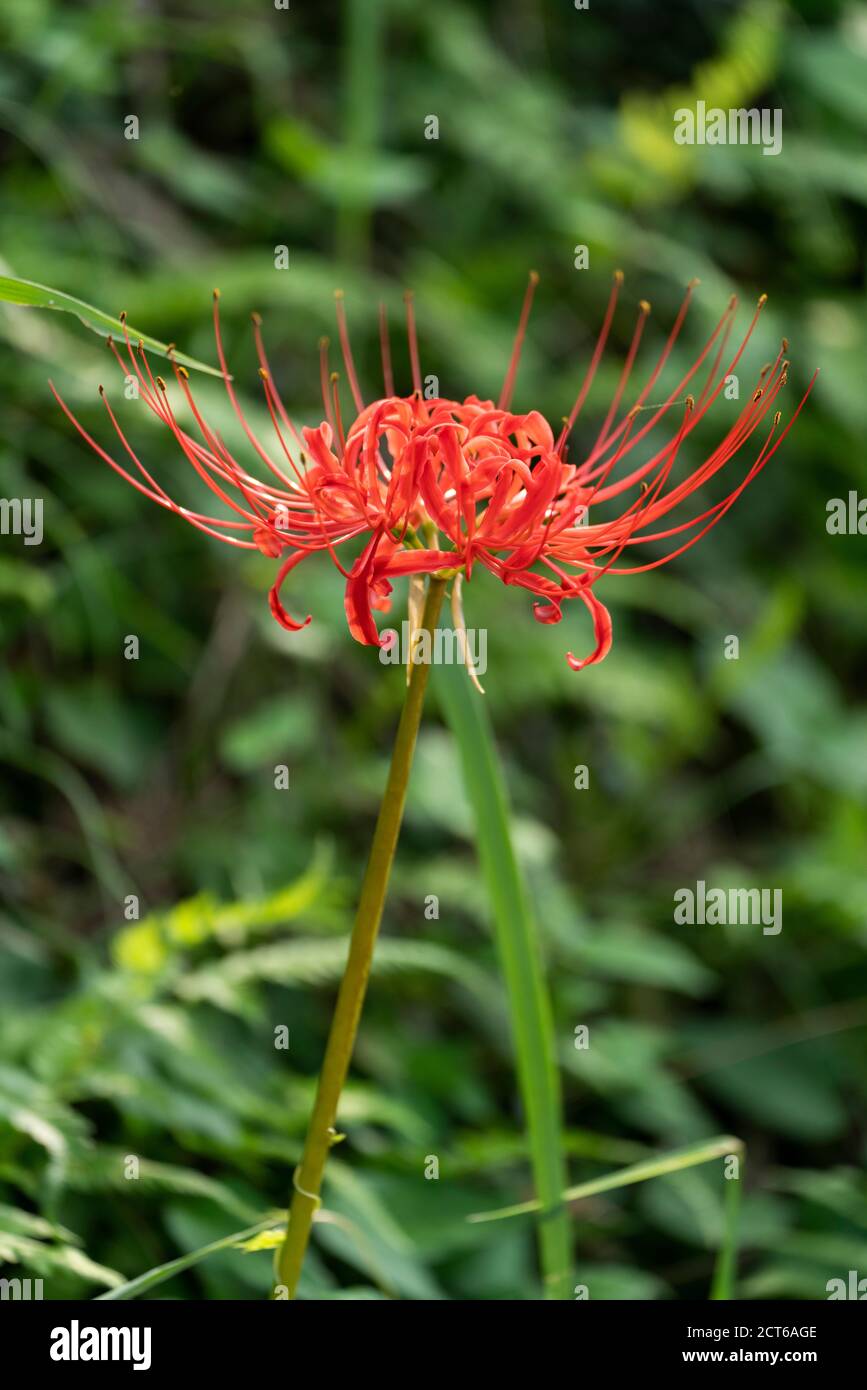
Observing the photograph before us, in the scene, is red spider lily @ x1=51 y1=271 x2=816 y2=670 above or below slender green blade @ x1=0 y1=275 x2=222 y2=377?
below

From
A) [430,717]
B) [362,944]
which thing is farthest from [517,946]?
[430,717]

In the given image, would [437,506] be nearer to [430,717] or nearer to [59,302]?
[59,302]

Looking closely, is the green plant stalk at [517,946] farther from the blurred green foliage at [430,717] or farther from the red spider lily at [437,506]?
the blurred green foliage at [430,717]

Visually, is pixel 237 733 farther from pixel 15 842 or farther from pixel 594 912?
pixel 594 912

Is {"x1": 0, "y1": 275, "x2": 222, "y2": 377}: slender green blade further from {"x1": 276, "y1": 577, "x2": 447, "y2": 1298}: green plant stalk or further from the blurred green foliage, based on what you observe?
the blurred green foliage

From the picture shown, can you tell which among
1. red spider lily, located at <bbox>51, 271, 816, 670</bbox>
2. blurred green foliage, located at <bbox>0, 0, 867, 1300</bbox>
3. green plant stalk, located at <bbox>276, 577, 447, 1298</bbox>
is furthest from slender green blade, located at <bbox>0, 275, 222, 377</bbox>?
blurred green foliage, located at <bbox>0, 0, 867, 1300</bbox>

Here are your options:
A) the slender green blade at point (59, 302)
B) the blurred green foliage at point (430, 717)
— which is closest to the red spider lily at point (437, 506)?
the slender green blade at point (59, 302)
